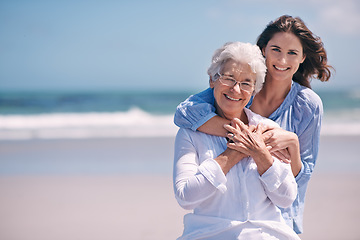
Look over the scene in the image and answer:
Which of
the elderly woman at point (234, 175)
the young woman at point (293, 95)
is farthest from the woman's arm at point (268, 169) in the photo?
the young woman at point (293, 95)

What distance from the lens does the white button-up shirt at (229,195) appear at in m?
2.14

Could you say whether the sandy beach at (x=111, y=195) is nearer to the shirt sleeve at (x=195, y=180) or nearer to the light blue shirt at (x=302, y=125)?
the light blue shirt at (x=302, y=125)

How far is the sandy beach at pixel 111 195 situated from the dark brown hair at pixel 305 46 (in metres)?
2.36

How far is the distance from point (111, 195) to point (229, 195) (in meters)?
4.24

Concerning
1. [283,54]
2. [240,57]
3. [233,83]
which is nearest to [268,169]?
[233,83]

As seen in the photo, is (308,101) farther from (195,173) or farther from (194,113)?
(195,173)

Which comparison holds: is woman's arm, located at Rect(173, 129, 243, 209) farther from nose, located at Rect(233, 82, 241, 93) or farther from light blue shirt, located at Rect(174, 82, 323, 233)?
light blue shirt, located at Rect(174, 82, 323, 233)

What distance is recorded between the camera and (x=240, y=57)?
7.37 feet

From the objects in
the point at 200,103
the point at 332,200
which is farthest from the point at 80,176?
the point at 200,103

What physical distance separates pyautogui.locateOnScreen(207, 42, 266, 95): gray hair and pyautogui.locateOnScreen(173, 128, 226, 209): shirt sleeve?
1.65 ft

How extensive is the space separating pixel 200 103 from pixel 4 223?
3864mm

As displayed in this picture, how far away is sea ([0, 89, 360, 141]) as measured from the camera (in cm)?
1184

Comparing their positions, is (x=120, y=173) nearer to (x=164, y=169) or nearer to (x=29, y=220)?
(x=164, y=169)

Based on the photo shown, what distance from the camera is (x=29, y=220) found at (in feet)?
17.5
